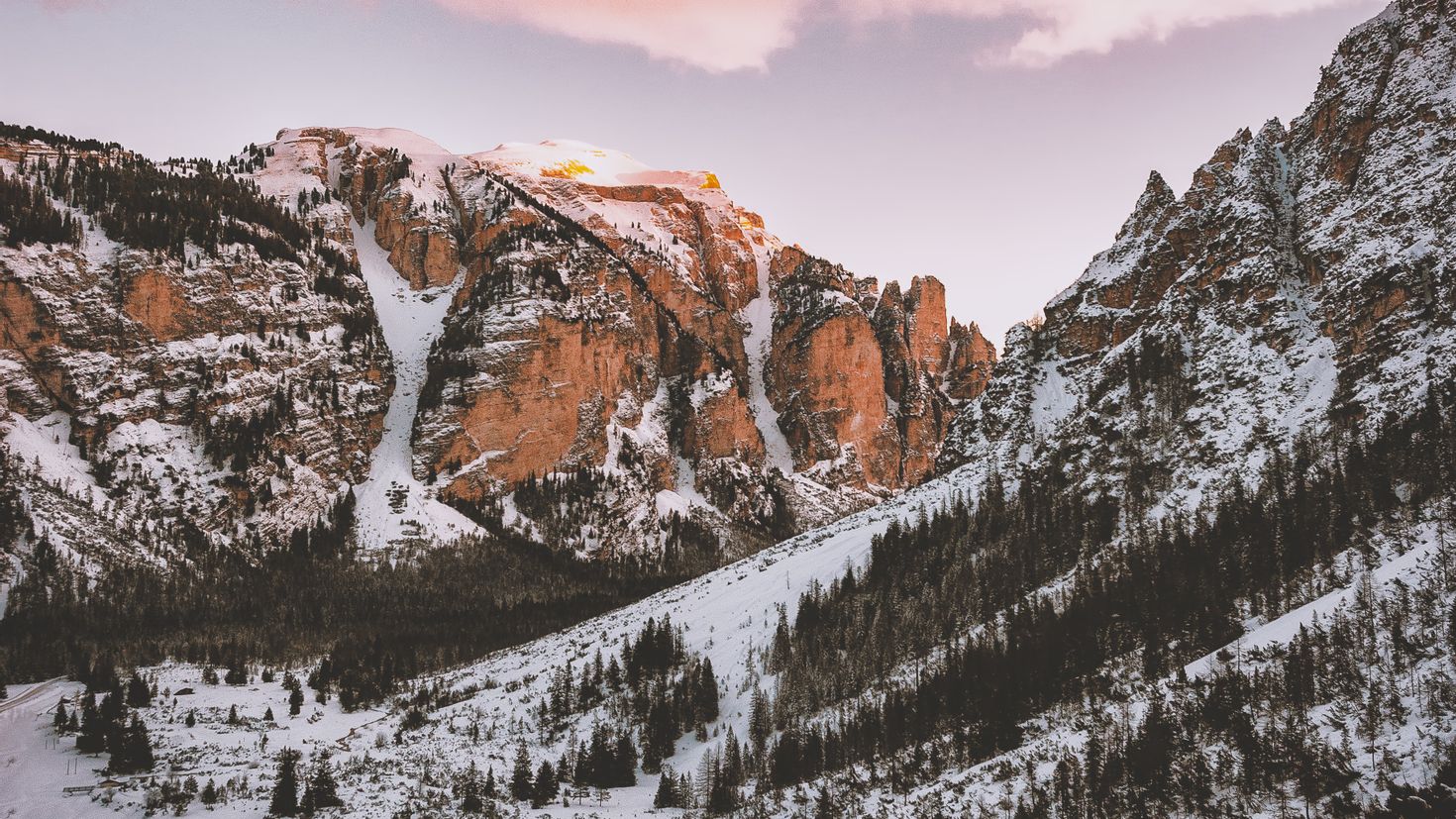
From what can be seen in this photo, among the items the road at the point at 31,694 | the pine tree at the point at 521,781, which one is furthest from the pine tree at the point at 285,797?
the road at the point at 31,694

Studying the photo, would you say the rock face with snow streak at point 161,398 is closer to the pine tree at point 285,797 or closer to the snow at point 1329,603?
the pine tree at point 285,797

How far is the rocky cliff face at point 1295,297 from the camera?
75438mm

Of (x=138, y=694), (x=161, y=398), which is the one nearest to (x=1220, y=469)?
(x=138, y=694)

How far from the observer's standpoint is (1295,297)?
89688 millimetres

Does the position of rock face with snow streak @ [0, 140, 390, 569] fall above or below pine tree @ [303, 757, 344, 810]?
above

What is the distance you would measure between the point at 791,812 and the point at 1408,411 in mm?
53852

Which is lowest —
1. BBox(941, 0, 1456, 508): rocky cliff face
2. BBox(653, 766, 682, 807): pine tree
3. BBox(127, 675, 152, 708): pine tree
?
BBox(653, 766, 682, 807): pine tree

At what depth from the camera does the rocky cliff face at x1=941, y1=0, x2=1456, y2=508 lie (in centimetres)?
7544

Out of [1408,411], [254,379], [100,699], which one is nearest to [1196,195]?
[1408,411]

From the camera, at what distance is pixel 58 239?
17412 centimetres

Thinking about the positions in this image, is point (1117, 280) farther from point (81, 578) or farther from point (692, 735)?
point (81, 578)

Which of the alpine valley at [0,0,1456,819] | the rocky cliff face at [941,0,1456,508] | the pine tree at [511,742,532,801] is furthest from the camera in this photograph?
the rocky cliff face at [941,0,1456,508]

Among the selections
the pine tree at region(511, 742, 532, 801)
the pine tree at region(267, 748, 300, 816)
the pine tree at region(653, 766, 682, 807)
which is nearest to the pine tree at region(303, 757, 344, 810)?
the pine tree at region(267, 748, 300, 816)

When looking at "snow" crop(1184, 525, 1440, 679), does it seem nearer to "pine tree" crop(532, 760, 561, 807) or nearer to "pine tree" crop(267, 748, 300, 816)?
"pine tree" crop(532, 760, 561, 807)
